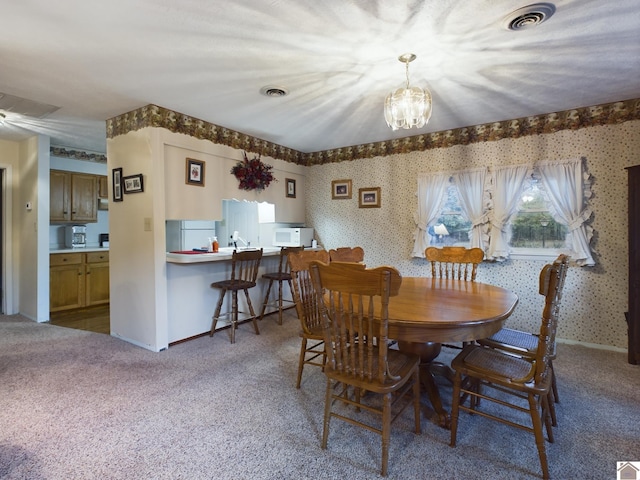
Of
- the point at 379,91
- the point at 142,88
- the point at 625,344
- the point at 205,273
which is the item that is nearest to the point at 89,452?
the point at 205,273

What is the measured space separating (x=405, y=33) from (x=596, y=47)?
129cm

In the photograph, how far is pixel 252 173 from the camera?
420cm

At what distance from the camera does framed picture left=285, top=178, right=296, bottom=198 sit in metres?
4.96

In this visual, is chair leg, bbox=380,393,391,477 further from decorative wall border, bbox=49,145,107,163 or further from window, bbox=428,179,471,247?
decorative wall border, bbox=49,145,107,163

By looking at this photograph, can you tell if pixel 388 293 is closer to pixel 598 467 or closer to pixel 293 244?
pixel 598 467

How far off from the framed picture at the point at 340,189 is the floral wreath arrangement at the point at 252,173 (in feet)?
3.31

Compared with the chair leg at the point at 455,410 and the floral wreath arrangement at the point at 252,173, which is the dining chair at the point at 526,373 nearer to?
the chair leg at the point at 455,410

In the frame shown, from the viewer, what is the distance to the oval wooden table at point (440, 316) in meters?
1.64

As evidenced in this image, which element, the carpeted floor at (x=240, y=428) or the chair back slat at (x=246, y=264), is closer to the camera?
the carpeted floor at (x=240, y=428)

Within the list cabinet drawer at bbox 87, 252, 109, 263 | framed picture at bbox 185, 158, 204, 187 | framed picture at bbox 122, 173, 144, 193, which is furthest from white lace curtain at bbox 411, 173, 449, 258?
cabinet drawer at bbox 87, 252, 109, 263

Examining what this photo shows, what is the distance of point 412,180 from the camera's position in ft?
14.1

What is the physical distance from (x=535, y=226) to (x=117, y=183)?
452 cm

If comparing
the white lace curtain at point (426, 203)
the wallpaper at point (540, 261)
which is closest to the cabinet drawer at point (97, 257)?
the wallpaper at point (540, 261)

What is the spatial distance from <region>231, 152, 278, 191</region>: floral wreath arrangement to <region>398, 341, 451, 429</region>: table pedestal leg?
270 cm
